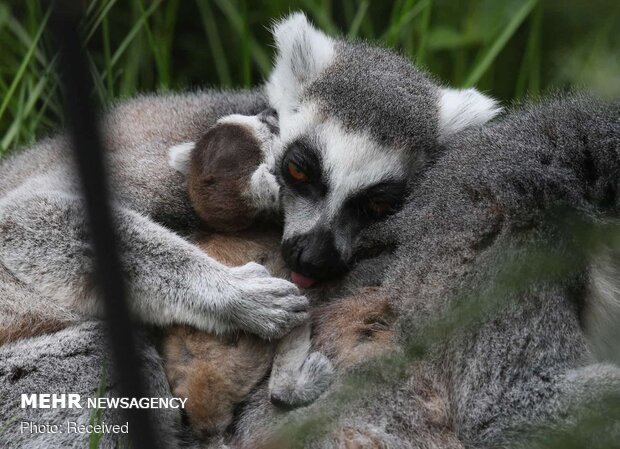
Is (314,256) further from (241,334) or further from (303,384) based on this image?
(303,384)

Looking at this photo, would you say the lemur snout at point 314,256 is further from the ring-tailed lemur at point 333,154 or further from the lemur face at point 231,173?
the lemur face at point 231,173

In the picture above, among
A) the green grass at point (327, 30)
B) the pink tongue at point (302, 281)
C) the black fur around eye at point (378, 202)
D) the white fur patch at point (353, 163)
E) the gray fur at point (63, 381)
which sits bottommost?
the gray fur at point (63, 381)

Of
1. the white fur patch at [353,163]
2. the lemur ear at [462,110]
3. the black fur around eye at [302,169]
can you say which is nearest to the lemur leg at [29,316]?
the black fur around eye at [302,169]

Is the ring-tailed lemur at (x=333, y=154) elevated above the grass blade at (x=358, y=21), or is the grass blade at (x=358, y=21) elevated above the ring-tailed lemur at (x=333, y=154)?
the grass blade at (x=358, y=21)

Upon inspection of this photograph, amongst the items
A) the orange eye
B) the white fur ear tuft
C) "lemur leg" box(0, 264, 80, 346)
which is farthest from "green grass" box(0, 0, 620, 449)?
"lemur leg" box(0, 264, 80, 346)

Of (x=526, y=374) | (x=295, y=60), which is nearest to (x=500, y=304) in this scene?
(x=526, y=374)

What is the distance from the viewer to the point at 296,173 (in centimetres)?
422

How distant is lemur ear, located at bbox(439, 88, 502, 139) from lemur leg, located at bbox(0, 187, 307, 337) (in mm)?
1326

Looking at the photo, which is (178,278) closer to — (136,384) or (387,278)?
(387,278)

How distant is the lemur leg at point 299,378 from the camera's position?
Result: 10.8ft

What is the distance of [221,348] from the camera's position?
3568 mm

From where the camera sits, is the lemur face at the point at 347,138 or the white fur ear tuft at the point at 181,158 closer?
the lemur face at the point at 347,138

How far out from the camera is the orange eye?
420 centimetres

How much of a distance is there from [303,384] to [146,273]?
1049 millimetres
